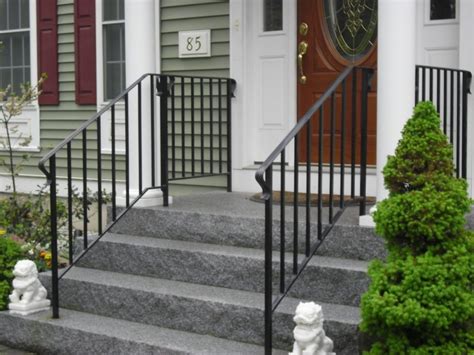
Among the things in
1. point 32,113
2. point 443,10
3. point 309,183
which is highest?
point 443,10

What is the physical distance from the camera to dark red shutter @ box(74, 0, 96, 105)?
338 inches

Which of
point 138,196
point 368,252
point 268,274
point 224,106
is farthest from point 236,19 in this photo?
point 268,274

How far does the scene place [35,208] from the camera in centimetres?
758

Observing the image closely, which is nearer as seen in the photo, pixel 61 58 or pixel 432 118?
pixel 432 118

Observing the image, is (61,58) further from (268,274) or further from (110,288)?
(268,274)

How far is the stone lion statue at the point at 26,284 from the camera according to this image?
17.5 feet

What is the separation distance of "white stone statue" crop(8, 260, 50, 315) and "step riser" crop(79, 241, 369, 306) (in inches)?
21.6

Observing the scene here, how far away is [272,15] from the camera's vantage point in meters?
7.16

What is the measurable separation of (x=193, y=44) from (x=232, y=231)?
8.38 feet

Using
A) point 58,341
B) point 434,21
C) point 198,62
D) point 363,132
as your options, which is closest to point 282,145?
point 363,132

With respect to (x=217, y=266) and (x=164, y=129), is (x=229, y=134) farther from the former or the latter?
(x=217, y=266)

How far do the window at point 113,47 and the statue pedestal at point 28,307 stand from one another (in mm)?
3388

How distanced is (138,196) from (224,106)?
4.89 feet

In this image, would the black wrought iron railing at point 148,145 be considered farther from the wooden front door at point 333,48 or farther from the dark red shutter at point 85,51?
the wooden front door at point 333,48
